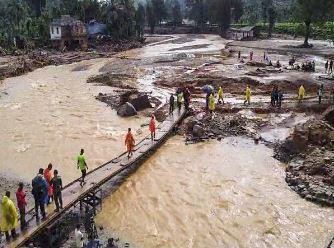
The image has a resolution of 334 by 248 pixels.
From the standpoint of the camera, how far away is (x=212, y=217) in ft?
51.2

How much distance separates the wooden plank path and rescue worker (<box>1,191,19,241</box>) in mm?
418

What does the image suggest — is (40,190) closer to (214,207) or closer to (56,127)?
(214,207)

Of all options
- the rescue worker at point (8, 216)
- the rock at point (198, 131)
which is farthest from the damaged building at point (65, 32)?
the rescue worker at point (8, 216)

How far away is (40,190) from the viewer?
13.4 meters

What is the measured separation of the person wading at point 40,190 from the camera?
13.4 m

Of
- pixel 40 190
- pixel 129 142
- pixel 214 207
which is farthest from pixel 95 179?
pixel 214 207

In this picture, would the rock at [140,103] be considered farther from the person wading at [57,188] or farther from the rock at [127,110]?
the person wading at [57,188]

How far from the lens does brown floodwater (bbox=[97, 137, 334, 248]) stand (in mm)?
14281

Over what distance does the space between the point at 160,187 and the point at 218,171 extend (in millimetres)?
3136

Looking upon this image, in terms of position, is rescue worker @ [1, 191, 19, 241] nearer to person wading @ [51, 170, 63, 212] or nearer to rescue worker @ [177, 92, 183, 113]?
person wading @ [51, 170, 63, 212]

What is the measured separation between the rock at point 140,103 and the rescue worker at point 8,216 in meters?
18.5

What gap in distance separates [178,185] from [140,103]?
13196mm

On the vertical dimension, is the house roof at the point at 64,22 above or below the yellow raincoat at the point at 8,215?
above

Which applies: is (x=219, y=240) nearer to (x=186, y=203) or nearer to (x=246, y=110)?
(x=186, y=203)
